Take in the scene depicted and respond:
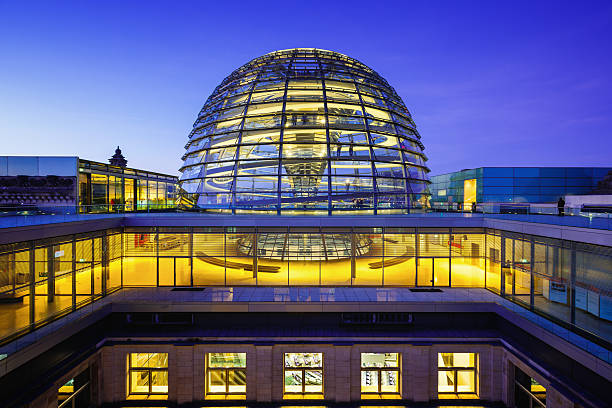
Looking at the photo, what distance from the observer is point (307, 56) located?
2423 cm

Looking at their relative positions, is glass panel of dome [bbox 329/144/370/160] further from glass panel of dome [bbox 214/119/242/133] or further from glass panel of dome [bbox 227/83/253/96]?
glass panel of dome [bbox 227/83/253/96]

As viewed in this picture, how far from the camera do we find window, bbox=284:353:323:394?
45.8 feet

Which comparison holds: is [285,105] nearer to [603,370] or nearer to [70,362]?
[70,362]

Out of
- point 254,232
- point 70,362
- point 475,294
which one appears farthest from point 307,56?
point 70,362

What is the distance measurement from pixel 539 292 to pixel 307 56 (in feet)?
74.1

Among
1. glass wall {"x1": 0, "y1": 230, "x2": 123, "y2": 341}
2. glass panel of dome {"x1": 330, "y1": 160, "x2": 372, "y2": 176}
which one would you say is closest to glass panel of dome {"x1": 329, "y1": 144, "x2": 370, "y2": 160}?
glass panel of dome {"x1": 330, "y1": 160, "x2": 372, "y2": 176}

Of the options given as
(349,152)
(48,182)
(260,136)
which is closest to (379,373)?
(349,152)

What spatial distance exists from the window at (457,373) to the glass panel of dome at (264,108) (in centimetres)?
1758

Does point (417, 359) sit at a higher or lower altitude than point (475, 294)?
lower

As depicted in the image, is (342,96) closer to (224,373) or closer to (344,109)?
(344,109)

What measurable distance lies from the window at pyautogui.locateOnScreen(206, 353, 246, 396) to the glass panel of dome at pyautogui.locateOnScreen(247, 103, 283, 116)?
15006 millimetres

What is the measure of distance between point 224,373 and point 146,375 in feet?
13.2

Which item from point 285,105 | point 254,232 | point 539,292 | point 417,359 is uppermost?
point 285,105

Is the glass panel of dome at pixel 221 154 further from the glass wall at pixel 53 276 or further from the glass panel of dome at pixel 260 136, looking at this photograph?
the glass wall at pixel 53 276
